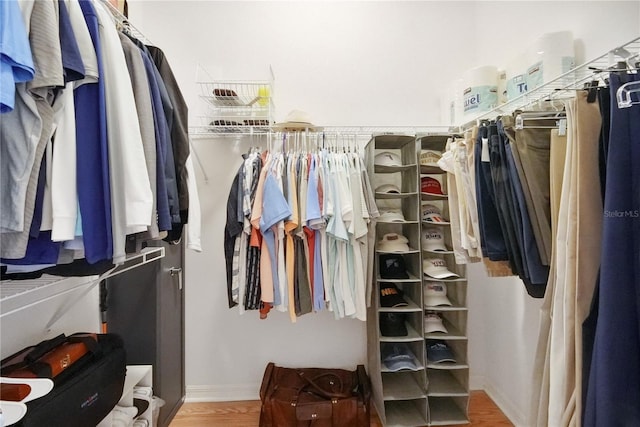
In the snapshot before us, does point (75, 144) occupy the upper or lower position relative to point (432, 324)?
upper

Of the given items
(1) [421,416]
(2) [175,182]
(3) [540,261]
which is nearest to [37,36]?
(2) [175,182]

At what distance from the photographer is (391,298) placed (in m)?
1.84

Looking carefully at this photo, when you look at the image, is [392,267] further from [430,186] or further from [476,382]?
[476,382]

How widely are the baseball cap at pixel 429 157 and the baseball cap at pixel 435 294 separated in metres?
0.76

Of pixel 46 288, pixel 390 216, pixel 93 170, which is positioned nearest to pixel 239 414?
pixel 46 288

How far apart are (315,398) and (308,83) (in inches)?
82.3

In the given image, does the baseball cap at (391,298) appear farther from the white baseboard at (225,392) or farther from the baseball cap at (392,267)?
the white baseboard at (225,392)

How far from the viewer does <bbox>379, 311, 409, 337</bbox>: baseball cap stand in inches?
72.1

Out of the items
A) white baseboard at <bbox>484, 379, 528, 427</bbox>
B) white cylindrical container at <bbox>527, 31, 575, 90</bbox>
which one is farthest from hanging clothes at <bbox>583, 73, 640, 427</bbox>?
white baseboard at <bbox>484, 379, 528, 427</bbox>

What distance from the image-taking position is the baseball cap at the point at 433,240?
6.09 feet

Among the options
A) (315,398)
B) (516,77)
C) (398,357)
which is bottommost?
(315,398)

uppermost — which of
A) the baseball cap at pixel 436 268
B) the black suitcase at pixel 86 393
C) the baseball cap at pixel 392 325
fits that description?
the baseball cap at pixel 436 268

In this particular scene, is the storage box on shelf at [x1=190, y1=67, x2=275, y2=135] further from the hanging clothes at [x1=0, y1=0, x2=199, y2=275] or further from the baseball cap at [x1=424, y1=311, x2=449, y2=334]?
the baseball cap at [x1=424, y1=311, x2=449, y2=334]

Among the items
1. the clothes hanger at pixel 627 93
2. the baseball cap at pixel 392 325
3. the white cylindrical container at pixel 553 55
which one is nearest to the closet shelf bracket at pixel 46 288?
the baseball cap at pixel 392 325
